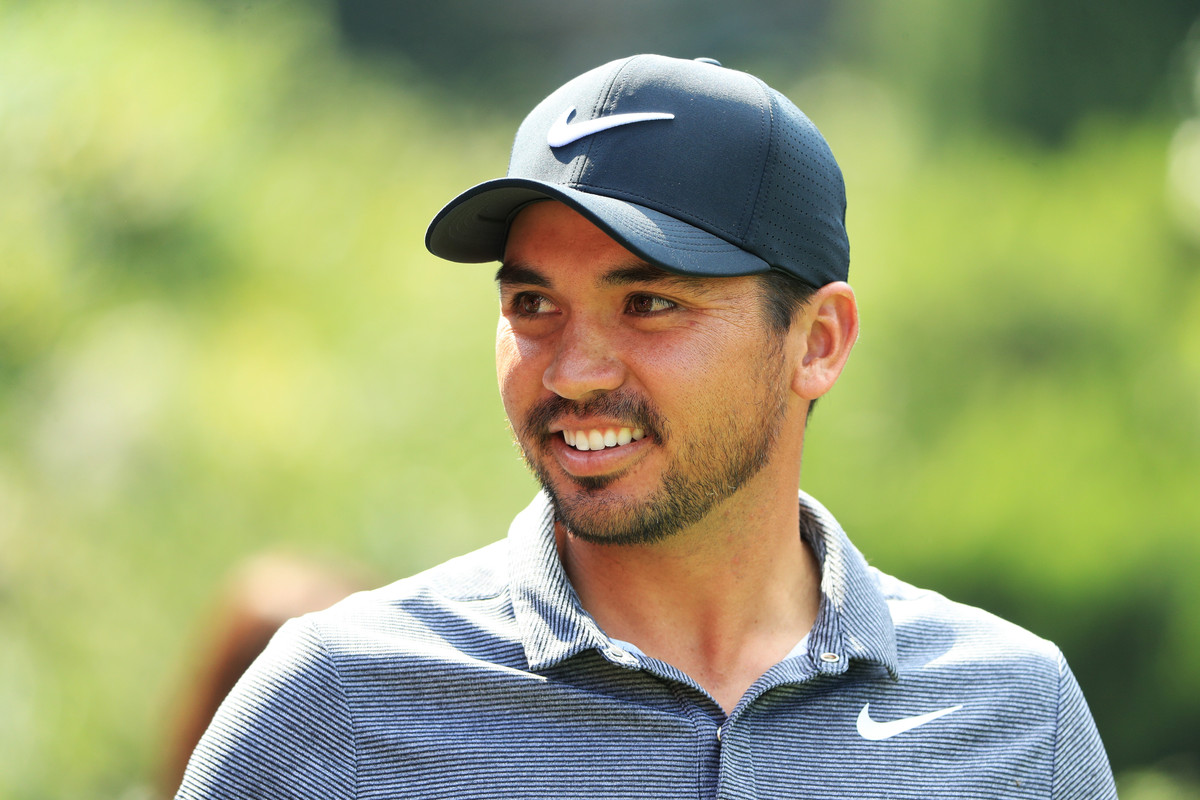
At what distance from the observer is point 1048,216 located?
14.6ft

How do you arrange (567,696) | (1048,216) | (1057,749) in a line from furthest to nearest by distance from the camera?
(1048,216), (1057,749), (567,696)

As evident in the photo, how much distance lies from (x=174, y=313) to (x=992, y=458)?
308cm

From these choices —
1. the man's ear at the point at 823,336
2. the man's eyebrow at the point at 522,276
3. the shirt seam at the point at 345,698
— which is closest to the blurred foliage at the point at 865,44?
the man's ear at the point at 823,336

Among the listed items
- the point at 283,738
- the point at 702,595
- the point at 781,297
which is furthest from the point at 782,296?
the point at 283,738

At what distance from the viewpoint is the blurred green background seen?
152 inches

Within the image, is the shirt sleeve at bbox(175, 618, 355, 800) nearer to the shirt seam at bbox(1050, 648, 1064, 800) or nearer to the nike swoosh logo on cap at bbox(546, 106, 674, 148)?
the nike swoosh logo on cap at bbox(546, 106, 674, 148)

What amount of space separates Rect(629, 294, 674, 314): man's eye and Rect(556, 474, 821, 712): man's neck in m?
0.30

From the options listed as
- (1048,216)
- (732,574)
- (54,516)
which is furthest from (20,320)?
(1048,216)

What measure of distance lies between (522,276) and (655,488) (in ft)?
1.13

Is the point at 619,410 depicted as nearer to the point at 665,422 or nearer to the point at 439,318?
the point at 665,422

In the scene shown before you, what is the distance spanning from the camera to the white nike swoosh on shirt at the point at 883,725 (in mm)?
1543

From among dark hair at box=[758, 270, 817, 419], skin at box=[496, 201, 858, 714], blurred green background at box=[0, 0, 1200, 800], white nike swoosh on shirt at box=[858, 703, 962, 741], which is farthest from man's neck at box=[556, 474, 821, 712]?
blurred green background at box=[0, 0, 1200, 800]

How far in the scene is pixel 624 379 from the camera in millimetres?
1521

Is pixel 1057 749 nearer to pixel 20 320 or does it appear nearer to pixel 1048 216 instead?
pixel 1048 216
